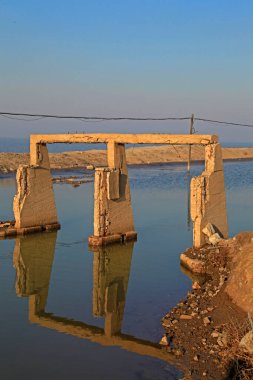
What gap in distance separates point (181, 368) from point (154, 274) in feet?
22.6

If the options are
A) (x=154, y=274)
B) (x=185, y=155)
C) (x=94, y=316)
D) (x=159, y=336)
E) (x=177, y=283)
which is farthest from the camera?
(x=185, y=155)

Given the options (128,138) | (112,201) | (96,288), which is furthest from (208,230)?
(128,138)

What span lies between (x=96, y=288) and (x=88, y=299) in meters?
1.13

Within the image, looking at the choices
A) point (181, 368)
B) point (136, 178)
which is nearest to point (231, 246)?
point (181, 368)

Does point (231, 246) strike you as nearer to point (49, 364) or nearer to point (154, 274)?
point (154, 274)

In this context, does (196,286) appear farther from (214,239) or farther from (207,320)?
(207,320)

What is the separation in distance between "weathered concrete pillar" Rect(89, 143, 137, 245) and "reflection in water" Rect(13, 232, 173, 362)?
1.63 ft

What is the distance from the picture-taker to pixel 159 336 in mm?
11164

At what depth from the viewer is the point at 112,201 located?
1936 centimetres

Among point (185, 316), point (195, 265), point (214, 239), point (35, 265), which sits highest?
point (214, 239)

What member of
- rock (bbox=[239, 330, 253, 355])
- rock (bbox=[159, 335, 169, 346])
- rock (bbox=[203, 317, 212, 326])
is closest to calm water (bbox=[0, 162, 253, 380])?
rock (bbox=[159, 335, 169, 346])

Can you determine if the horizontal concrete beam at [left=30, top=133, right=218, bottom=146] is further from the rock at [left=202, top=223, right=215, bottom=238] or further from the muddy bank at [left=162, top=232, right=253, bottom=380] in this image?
the muddy bank at [left=162, top=232, right=253, bottom=380]

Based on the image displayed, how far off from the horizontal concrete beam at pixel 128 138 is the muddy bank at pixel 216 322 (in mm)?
3803

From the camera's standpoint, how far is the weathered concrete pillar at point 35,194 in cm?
2121
